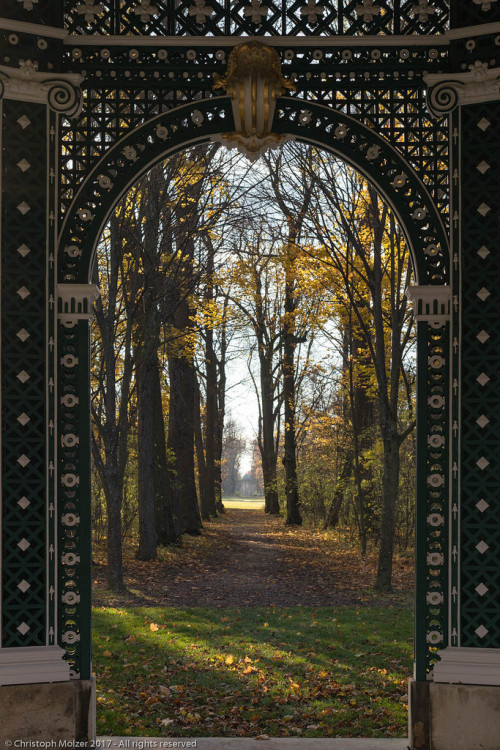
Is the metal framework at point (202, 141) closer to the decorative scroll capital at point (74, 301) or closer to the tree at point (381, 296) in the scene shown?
the decorative scroll capital at point (74, 301)

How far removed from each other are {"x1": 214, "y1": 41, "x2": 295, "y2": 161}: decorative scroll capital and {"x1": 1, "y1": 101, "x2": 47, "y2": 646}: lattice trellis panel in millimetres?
1331

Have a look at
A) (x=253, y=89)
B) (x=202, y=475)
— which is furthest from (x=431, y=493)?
(x=202, y=475)

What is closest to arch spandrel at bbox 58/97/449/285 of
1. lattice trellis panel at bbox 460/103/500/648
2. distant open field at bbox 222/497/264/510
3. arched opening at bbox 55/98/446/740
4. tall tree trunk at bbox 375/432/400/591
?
arched opening at bbox 55/98/446/740

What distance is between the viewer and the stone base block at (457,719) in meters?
4.89

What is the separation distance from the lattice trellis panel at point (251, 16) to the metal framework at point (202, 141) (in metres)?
0.01

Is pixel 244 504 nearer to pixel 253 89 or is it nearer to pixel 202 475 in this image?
pixel 202 475

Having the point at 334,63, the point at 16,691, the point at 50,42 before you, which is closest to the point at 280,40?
the point at 334,63

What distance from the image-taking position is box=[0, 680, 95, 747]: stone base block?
191 inches

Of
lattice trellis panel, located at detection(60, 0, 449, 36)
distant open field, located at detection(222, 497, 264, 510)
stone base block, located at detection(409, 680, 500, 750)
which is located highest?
lattice trellis panel, located at detection(60, 0, 449, 36)

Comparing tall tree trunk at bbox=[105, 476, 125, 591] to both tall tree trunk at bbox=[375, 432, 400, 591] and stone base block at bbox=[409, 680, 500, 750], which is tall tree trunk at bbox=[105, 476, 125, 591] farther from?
stone base block at bbox=[409, 680, 500, 750]

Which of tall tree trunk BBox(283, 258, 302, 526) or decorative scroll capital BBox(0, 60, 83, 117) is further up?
decorative scroll capital BBox(0, 60, 83, 117)

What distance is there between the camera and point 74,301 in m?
5.27

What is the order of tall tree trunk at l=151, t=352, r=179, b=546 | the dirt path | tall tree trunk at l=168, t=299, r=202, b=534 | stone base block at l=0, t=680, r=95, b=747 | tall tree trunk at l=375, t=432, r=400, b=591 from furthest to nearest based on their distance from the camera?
tall tree trunk at l=168, t=299, r=202, b=534
tall tree trunk at l=151, t=352, r=179, b=546
the dirt path
tall tree trunk at l=375, t=432, r=400, b=591
stone base block at l=0, t=680, r=95, b=747

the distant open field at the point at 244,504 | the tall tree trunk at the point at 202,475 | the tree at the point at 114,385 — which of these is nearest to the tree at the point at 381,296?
the tree at the point at 114,385
